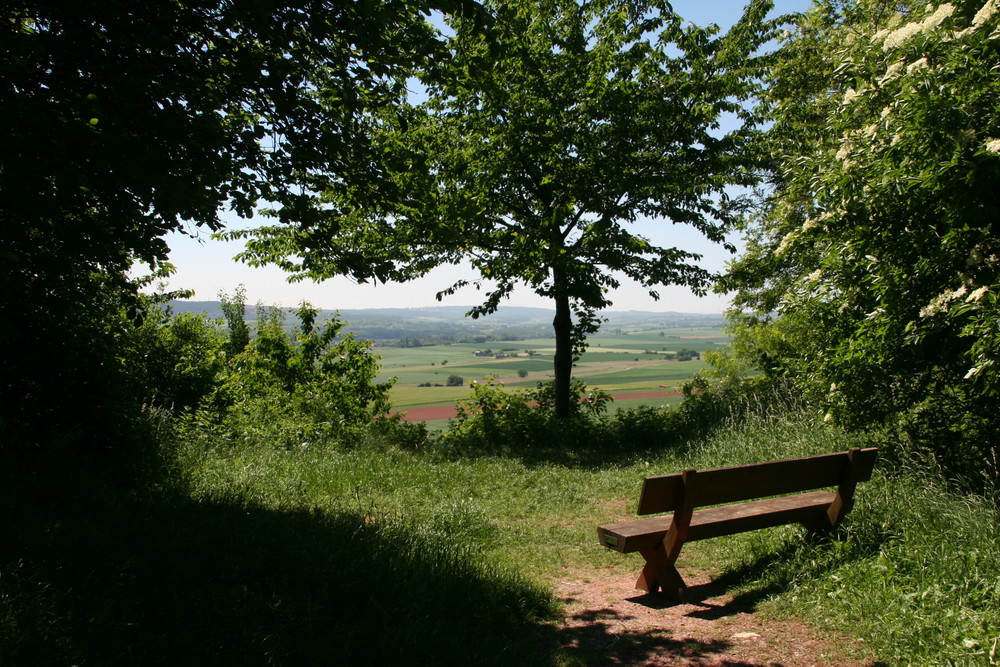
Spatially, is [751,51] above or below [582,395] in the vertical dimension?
above

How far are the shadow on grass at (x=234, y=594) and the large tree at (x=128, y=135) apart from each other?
1.55 meters

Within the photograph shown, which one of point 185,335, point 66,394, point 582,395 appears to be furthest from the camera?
point 185,335

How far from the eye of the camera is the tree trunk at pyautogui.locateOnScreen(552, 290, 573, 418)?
12.8 m

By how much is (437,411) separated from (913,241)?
10415mm

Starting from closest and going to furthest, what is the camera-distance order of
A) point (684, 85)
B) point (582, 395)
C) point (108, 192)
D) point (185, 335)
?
point (108, 192)
point (684, 85)
point (582, 395)
point (185, 335)

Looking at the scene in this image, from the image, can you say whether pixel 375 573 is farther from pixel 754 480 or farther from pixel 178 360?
pixel 178 360

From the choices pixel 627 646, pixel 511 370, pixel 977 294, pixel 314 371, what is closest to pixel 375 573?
pixel 627 646

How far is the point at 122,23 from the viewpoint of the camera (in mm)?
4543

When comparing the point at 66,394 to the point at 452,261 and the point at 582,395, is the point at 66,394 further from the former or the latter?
the point at 582,395

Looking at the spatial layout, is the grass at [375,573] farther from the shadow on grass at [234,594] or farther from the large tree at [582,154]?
the large tree at [582,154]

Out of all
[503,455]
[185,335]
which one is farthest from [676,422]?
[185,335]

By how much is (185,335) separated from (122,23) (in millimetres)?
13082

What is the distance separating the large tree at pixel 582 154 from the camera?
11219mm

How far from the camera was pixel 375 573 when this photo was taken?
159 inches
